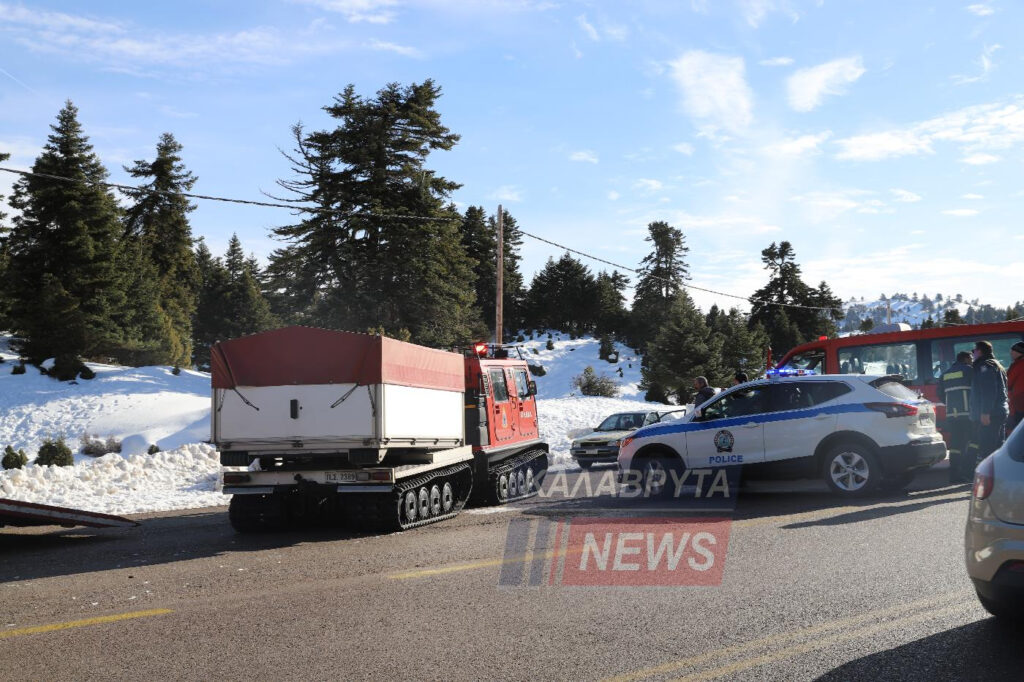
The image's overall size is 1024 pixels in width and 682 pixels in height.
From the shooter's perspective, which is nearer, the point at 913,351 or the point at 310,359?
the point at 310,359

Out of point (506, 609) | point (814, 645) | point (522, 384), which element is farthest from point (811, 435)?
point (814, 645)

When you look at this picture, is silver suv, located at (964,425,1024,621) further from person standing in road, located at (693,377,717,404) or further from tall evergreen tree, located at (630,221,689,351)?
tall evergreen tree, located at (630,221,689,351)

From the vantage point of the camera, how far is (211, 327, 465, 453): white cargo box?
10.8 meters

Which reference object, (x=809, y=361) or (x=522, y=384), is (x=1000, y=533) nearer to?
(x=522, y=384)

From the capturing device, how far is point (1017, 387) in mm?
11258

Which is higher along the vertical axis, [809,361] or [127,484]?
[809,361]

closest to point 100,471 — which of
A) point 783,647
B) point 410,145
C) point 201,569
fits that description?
point 201,569

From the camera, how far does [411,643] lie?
5434 millimetres

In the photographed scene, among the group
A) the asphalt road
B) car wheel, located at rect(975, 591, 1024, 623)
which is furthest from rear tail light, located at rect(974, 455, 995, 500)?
the asphalt road

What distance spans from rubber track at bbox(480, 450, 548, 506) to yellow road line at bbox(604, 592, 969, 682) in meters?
8.56

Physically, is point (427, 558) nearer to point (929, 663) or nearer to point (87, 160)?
point (929, 663)

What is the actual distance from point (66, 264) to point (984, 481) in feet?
147

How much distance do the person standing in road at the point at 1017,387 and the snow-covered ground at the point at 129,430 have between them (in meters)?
12.9

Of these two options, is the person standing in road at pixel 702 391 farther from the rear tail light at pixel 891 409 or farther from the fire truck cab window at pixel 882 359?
the fire truck cab window at pixel 882 359
